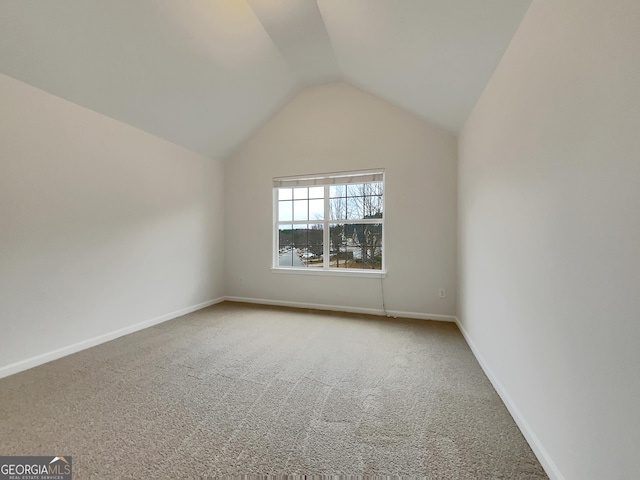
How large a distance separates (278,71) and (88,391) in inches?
147

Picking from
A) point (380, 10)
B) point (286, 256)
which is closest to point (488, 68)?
point (380, 10)

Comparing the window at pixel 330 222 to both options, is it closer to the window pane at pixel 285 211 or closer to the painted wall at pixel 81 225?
the window pane at pixel 285 211

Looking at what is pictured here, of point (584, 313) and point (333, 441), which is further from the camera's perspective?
point (333, 441)

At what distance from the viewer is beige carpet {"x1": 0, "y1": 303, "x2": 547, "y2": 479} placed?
48.3 inches

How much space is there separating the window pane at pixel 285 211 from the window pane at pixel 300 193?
153 millimetres

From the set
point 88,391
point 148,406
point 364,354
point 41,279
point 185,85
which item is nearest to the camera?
point 148,406

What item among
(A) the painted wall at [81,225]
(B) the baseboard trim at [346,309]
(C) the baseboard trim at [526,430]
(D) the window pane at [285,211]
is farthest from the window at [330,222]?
(C) the baseboard trim at [526,430]

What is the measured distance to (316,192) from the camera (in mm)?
4043

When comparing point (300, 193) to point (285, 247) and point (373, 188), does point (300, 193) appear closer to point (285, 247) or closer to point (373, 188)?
point (285, 247)

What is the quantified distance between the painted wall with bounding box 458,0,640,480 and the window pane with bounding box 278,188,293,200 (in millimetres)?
2931

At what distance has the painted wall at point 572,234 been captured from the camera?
0.81 m

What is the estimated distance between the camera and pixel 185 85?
9.09ft

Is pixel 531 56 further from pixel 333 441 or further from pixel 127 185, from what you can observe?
pixel 127 185

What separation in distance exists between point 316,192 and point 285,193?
0.54m
